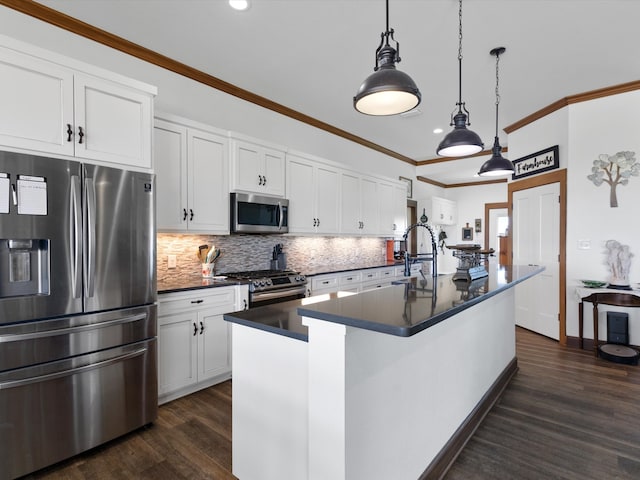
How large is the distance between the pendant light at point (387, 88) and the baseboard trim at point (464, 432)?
198 cm

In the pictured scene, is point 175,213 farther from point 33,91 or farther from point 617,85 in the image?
point 617,85

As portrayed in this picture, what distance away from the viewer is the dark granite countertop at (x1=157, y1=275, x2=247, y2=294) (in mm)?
2730

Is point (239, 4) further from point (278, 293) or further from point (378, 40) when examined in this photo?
point (278, 293)

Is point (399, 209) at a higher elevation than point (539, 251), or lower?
higher

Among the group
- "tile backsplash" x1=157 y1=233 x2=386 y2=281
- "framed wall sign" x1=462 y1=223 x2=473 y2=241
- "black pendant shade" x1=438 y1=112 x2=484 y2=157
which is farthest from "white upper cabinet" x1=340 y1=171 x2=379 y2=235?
"framed wall sign" x1=462 y1=223 x2=473 y2=241

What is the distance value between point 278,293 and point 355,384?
7.38 feet

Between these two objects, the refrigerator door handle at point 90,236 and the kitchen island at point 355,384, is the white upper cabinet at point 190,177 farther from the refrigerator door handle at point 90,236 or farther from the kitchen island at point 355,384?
the kitchen island at point 355,384

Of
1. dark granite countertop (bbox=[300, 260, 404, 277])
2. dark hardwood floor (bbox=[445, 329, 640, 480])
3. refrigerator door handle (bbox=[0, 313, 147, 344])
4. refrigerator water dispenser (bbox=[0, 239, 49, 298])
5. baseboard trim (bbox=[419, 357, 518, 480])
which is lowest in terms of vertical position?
dark hardwood floor (bbox=[445, 329, 640, 480])

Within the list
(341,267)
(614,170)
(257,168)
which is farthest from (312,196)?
(614,170)

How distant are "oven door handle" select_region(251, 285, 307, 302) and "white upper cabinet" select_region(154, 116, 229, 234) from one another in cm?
73

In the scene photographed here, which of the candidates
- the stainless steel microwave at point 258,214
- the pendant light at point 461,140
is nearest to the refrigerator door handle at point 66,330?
the stainless steel microwave at point 258,214

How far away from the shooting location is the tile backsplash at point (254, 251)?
327cm

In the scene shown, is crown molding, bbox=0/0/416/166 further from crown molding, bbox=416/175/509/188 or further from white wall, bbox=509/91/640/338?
crown molding, bbox=416/175/509/188

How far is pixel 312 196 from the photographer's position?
4414 millimetres
